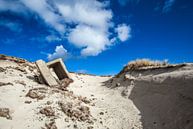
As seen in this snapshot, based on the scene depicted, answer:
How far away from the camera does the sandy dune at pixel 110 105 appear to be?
289 inches

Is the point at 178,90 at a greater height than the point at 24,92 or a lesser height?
lesser

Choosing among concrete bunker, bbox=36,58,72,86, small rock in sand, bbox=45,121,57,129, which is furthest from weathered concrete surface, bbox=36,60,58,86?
small rock in sand, bbox=45,121,57,129

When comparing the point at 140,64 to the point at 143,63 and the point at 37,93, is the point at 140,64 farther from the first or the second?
the point at 37,93

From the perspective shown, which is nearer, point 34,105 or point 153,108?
point 153,108

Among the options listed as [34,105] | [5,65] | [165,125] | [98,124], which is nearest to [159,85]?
[165,125]

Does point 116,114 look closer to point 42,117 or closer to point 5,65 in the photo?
point 42,117

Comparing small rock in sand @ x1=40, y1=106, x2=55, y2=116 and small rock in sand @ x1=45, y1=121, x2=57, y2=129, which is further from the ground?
small rock in sand @ x1=40, y1=106, x2=55, y2=116

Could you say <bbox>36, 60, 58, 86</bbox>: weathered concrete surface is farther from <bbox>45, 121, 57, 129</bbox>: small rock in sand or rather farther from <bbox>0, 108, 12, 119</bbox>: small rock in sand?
<bbox>45, 121, 57, 129</bbox>: small rock in sand

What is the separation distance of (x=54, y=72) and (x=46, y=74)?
10.9 feet

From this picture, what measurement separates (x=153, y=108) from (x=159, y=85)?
142 cm

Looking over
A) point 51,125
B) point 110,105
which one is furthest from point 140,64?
point 51,125

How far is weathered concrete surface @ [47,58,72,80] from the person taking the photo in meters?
14.2

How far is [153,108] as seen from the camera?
331 inches

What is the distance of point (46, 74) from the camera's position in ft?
40.9
